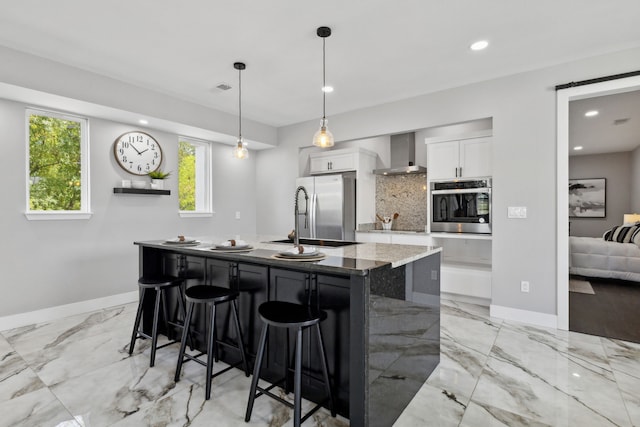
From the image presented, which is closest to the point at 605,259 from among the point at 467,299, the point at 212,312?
the point at 467,299

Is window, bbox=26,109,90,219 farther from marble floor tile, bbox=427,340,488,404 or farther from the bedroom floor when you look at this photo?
the bedroom floor

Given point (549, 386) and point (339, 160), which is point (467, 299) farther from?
point (339, 160)

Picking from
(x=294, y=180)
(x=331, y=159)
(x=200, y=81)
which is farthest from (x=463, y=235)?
(x=200, y=81)

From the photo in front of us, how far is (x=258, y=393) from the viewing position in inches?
76.9

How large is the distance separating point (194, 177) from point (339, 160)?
7.48 ft

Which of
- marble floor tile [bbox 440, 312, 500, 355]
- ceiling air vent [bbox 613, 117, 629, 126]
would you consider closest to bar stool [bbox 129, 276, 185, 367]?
marble floor tile [bbox 440, 312, 500, 355]

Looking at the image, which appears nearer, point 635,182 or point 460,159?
point 460,159

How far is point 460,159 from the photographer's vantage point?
4.04 metres

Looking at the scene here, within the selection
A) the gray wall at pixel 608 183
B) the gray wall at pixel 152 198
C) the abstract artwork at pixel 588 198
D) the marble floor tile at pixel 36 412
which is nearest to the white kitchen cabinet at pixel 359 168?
the gray wall at pixel 152 198

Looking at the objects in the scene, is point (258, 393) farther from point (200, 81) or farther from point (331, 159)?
point (331, 159)

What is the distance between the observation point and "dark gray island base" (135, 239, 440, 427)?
1.62 metres

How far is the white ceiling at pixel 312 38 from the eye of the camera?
7.80 feet

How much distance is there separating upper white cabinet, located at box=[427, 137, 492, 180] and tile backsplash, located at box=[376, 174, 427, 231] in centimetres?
64

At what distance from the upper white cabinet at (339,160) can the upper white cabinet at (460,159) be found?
0.99 metres
